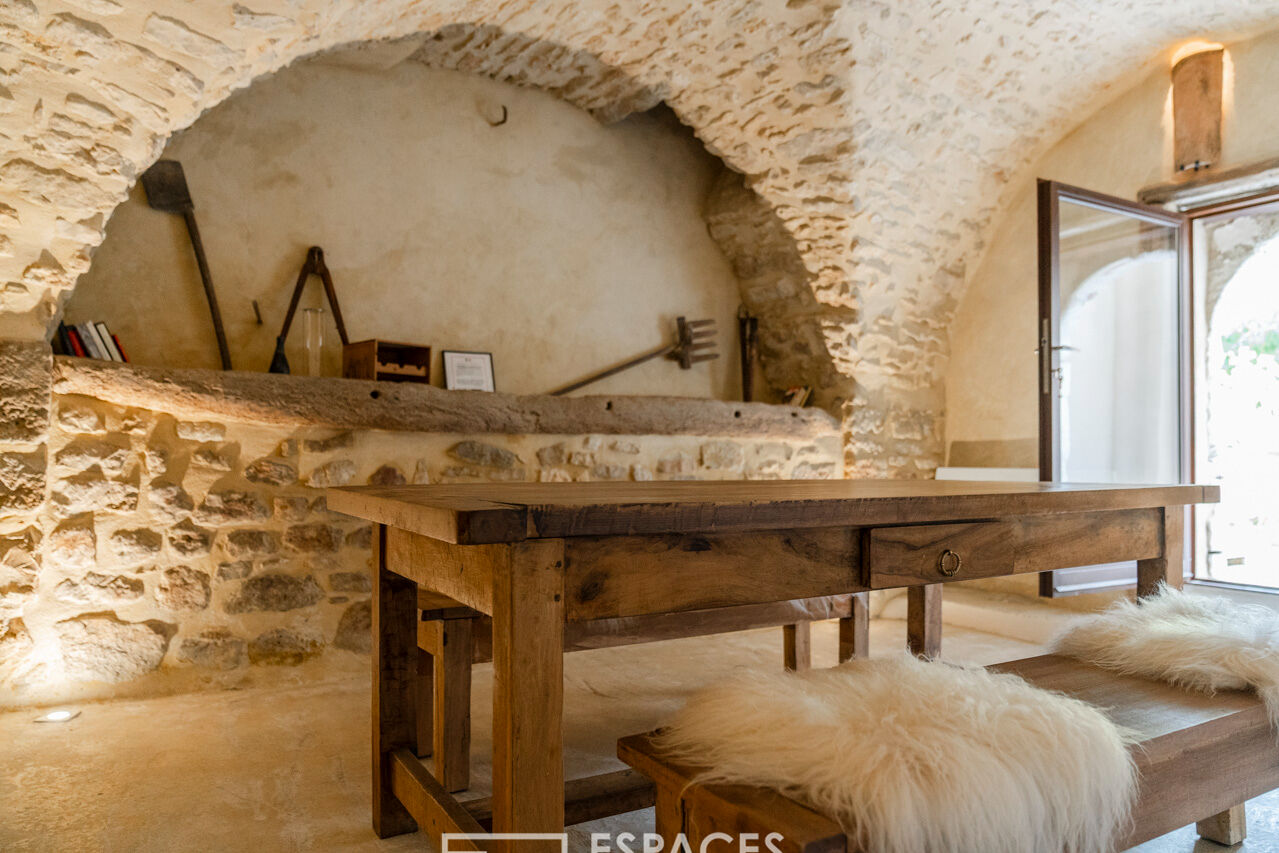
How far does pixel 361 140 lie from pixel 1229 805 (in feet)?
13.1

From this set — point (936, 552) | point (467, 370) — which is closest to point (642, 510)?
point (936, 552)

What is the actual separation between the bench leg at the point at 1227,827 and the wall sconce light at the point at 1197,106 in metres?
3.28

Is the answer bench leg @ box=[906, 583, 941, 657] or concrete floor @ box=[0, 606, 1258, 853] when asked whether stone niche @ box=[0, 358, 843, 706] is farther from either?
bench leg @ box=[906, 583, 941, 657]

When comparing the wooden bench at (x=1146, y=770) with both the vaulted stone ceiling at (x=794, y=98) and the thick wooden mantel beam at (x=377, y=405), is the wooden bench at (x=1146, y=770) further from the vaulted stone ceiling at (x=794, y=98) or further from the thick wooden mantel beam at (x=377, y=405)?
the vaulted stone ceiling at (x=794, y=98)

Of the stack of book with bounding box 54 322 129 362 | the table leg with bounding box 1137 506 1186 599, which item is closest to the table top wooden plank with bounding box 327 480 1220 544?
the table leg with bounding box 1137 506 1186 599

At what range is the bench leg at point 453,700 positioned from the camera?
1992 mm

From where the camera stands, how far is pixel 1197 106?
4.00 meters

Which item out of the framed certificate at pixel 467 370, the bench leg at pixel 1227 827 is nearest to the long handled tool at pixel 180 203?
the framed certificate at pixel 467 370

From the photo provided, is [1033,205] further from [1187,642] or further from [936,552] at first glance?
[936,552]

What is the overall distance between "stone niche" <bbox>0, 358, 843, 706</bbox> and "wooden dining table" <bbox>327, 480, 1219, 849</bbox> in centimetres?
133

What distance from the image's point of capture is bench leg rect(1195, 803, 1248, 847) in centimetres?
178

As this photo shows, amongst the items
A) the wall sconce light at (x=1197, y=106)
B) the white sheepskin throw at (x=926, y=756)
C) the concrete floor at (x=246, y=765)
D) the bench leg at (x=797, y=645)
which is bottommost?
the concrete floor at (x=246, y=765)

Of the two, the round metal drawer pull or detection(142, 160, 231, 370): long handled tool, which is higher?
detection(142, 160, 231, 370): long handled tool

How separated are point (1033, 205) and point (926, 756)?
4323mm
